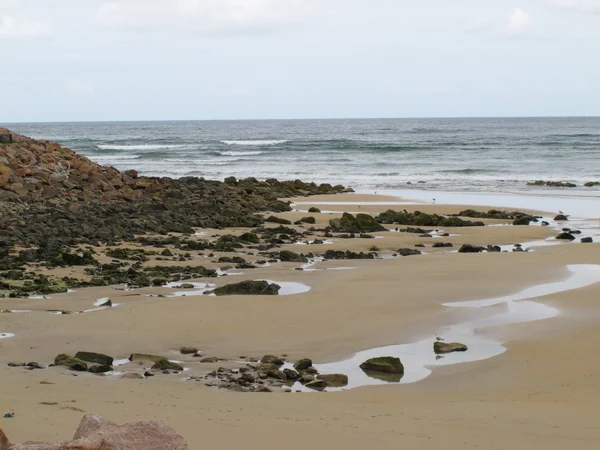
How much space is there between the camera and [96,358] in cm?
768

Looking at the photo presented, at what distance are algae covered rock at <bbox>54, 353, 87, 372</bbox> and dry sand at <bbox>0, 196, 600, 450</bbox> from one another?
0.20 metres

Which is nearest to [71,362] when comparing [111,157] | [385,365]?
[385,365]

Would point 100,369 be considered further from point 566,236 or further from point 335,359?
point 566,236

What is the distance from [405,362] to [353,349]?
26.1 inches

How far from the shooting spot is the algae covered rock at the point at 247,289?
10977mm

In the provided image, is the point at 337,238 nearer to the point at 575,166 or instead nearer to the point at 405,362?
the point at 405,362

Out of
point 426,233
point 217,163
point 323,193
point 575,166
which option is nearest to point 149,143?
point 217,163

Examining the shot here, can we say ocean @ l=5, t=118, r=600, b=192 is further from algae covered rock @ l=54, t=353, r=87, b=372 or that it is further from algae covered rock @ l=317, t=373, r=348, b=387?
algae covered rock @ l=54, t=353, r=87, b=372

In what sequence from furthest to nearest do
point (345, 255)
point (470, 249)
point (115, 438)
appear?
1. point (470, 249)
2. point (345, 255)
3. point (115, 438)

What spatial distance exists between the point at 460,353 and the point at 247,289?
359cm

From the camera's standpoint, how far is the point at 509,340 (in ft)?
28.7

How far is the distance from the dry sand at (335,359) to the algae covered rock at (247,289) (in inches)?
14.3

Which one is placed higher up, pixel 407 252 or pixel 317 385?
pixel 317 385

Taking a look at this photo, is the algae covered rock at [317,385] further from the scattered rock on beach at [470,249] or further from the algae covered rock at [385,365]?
the scattered rock on beach at [470,249]
